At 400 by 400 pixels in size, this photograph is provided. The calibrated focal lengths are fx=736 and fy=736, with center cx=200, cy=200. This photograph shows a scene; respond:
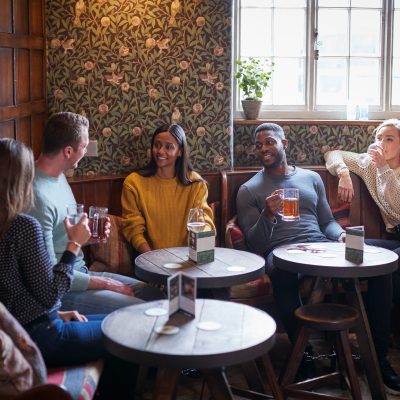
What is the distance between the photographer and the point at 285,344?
13.8ft

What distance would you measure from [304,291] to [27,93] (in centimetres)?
178

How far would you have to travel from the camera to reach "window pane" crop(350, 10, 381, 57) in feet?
16.4

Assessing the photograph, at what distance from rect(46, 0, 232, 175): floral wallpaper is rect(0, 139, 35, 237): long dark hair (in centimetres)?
198

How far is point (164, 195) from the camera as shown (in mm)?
4012

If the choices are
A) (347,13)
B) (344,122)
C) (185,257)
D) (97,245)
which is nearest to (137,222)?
(97,245)

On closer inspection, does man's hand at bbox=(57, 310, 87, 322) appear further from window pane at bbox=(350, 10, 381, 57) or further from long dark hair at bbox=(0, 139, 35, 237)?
window pane at bbox=(350, 10, 381, 57)

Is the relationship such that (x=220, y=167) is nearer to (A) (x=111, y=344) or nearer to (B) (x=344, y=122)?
(B) (x=344, y=122)

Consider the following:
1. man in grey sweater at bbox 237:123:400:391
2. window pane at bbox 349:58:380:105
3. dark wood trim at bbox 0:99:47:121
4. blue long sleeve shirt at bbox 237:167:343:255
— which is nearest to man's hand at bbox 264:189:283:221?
man in grey sweater at bbox 237:123:400:391

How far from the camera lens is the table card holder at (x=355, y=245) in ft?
10.6

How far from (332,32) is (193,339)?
3.28m

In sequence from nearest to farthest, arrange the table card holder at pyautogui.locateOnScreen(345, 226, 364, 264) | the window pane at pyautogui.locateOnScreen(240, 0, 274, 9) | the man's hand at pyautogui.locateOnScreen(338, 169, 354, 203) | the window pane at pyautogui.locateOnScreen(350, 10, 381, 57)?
1. the table card holder at pyautogui.locateOnScreen(345, 226, 364, 264)
2. the man's hand at pyautogui.locateOnScreen(338, 169, 354, 203)
3. the window pane at pyautogui.locateOnScreen(240, 0, 274, 9)
4. the window pane at pyautogui.locateOnScreen(350, 10, 381, 57)

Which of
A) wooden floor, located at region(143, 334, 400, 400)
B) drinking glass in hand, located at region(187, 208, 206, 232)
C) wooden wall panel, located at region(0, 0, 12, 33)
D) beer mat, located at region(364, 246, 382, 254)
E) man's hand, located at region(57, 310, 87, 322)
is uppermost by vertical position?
wooden wall panel, located at region(0, 0, 12, 33)

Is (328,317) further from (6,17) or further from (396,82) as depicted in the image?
(396,82)

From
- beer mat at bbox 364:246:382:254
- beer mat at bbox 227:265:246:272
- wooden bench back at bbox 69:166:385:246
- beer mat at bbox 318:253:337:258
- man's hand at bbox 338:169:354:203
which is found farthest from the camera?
man's hand at bbox 338:169:354:203
